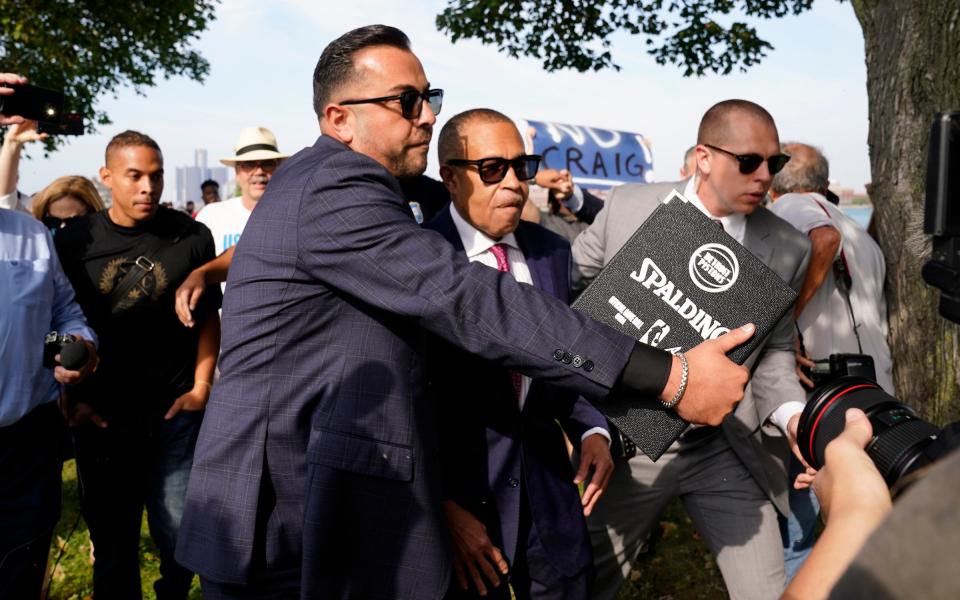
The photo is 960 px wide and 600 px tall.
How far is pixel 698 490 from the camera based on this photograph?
356 cm

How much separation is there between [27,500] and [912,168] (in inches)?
165

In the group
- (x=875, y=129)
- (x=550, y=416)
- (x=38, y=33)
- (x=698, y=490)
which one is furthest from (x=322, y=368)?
(x=38, y=33)

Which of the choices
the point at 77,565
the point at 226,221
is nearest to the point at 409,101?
the point at 226,221

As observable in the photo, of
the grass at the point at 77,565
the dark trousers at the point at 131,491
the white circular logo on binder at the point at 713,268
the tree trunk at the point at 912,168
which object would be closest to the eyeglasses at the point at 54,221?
the grass at the point at 77,565

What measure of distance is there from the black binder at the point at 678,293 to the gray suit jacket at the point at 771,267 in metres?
1.13

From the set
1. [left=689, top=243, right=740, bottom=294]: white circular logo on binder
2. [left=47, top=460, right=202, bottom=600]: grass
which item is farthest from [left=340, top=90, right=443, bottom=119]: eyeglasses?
[left=47, top=460, right=202, bottom=600]: grass

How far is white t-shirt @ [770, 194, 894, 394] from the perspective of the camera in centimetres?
417

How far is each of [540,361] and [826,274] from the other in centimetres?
249

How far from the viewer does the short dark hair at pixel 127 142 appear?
14.3 ft

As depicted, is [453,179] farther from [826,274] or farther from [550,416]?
[826,274]

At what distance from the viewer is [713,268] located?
229 cm

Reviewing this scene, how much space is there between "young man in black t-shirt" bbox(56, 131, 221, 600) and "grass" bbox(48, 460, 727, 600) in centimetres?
62

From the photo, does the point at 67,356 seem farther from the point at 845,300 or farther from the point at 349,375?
the point at 845,300

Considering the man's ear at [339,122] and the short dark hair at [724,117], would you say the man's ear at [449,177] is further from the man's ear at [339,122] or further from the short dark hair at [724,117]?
the short dark hair at [724,117]
